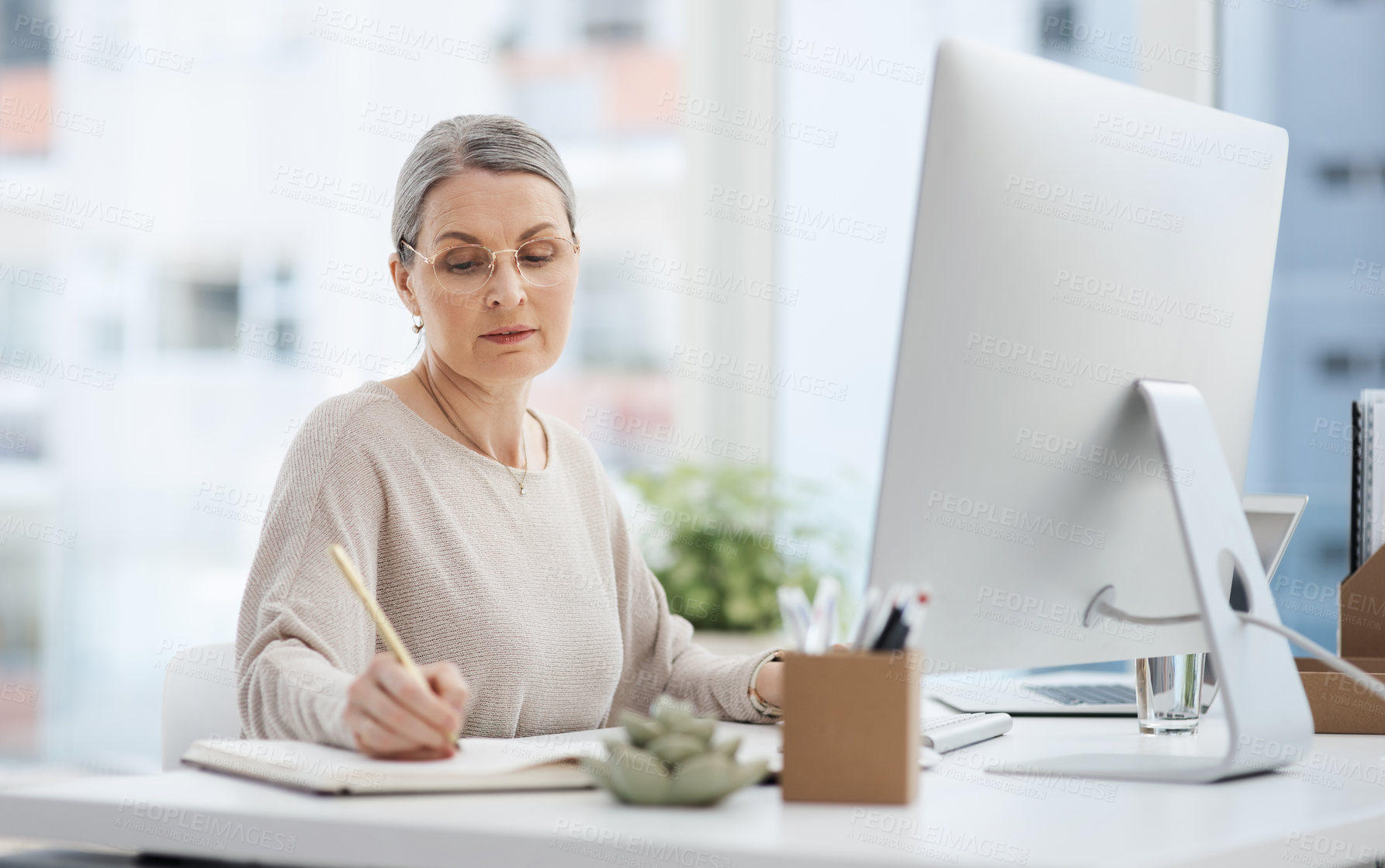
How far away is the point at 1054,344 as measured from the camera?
38.4 inches

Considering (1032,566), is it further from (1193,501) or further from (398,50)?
(398,50)

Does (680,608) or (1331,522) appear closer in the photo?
(1331,522)

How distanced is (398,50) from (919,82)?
149 cm

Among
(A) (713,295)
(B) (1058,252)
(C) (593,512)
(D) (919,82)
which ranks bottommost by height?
(C) (593,512)

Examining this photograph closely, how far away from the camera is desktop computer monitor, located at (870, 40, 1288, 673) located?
2.97 ft

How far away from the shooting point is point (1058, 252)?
97cm

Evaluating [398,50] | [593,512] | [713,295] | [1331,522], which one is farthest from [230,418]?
[1331,522]

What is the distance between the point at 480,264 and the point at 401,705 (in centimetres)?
67

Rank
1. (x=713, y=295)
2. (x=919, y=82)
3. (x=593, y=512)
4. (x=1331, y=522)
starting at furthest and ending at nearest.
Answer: (x=713, y=295) → (x=919, y=82) → (x=1331, y=522) → (x=593, y=512)

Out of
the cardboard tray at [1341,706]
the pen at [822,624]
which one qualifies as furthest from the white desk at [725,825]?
the cardboard tray at [1341,706]

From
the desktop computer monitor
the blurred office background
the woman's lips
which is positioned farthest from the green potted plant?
the desktop computer monitor

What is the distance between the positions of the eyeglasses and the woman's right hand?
24.4 inches

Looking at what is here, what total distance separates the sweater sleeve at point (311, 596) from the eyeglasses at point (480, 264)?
0.65 feet

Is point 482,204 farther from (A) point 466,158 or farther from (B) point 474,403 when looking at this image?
(B) point 474,403
